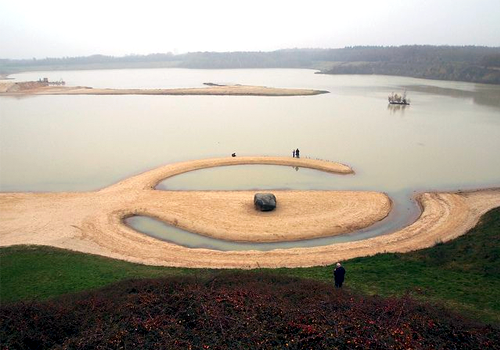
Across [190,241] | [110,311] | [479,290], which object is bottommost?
[190,241]

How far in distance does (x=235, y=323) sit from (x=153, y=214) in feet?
55.1

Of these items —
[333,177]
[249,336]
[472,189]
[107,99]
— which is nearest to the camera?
[249,336]

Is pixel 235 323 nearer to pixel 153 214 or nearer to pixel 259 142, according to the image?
pixel 153 214

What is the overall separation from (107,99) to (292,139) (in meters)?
58.9

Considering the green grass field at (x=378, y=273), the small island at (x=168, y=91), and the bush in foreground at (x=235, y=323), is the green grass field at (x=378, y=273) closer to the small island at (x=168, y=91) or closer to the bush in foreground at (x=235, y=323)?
the bush in foreground at (x=235, y=323)

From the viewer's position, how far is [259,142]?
43.7 meters

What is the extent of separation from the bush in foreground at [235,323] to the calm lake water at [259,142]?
15866 mm

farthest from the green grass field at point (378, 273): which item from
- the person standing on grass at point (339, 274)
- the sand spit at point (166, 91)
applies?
the sand spit at point (166, 91)

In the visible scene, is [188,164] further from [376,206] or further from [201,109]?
[201,109]

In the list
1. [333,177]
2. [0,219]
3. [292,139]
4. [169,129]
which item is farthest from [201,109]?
[0,219]

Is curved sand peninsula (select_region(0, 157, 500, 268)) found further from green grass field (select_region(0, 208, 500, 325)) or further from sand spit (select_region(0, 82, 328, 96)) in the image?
sand spit (select_region(0, 82, 328, 96))

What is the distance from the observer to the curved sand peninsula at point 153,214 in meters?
19.1

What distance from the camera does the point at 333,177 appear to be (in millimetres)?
32500

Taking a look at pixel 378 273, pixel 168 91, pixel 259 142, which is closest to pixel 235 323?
pixel 378 273
